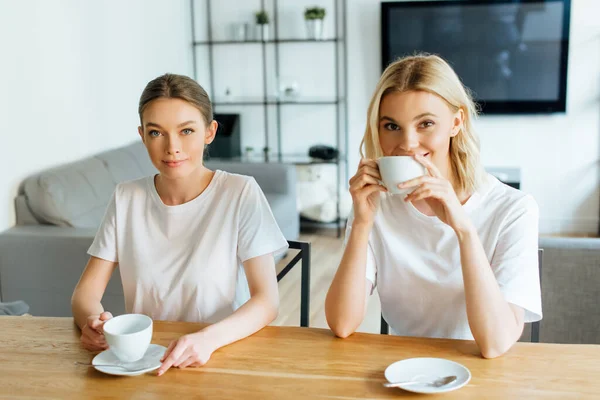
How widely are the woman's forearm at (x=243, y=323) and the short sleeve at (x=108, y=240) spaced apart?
382 mm

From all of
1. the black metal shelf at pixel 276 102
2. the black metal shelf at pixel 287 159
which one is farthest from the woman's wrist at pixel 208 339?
the black metal shelf at pixel 276 102

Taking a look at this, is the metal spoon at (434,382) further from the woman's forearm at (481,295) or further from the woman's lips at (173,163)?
the woman's lips at (173,163)

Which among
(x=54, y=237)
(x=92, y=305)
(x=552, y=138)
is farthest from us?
(x=552, y=138)

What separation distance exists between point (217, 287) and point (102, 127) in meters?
2.60

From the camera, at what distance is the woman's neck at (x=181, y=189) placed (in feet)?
5.79

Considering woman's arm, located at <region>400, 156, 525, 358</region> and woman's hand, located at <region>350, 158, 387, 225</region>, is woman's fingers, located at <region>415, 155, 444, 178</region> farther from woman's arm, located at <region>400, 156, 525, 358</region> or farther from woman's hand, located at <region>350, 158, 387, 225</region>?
woman's hand, located at <region>350, 158, 387, 225</region>

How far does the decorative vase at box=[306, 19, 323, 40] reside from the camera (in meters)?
5.25

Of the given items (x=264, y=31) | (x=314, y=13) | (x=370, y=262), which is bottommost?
(x=370, y=262)

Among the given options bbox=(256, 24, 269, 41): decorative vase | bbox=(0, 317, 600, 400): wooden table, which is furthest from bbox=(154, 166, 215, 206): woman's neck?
bbox=(256, 24, 269, 41): decorative vase

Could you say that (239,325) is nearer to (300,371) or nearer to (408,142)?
(300,371)

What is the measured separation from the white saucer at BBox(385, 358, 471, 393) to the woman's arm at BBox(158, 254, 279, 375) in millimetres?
340

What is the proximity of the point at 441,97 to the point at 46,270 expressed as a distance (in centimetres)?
205

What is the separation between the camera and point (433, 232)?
1608mm

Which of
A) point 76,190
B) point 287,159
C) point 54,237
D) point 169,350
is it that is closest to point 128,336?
point 169,350
